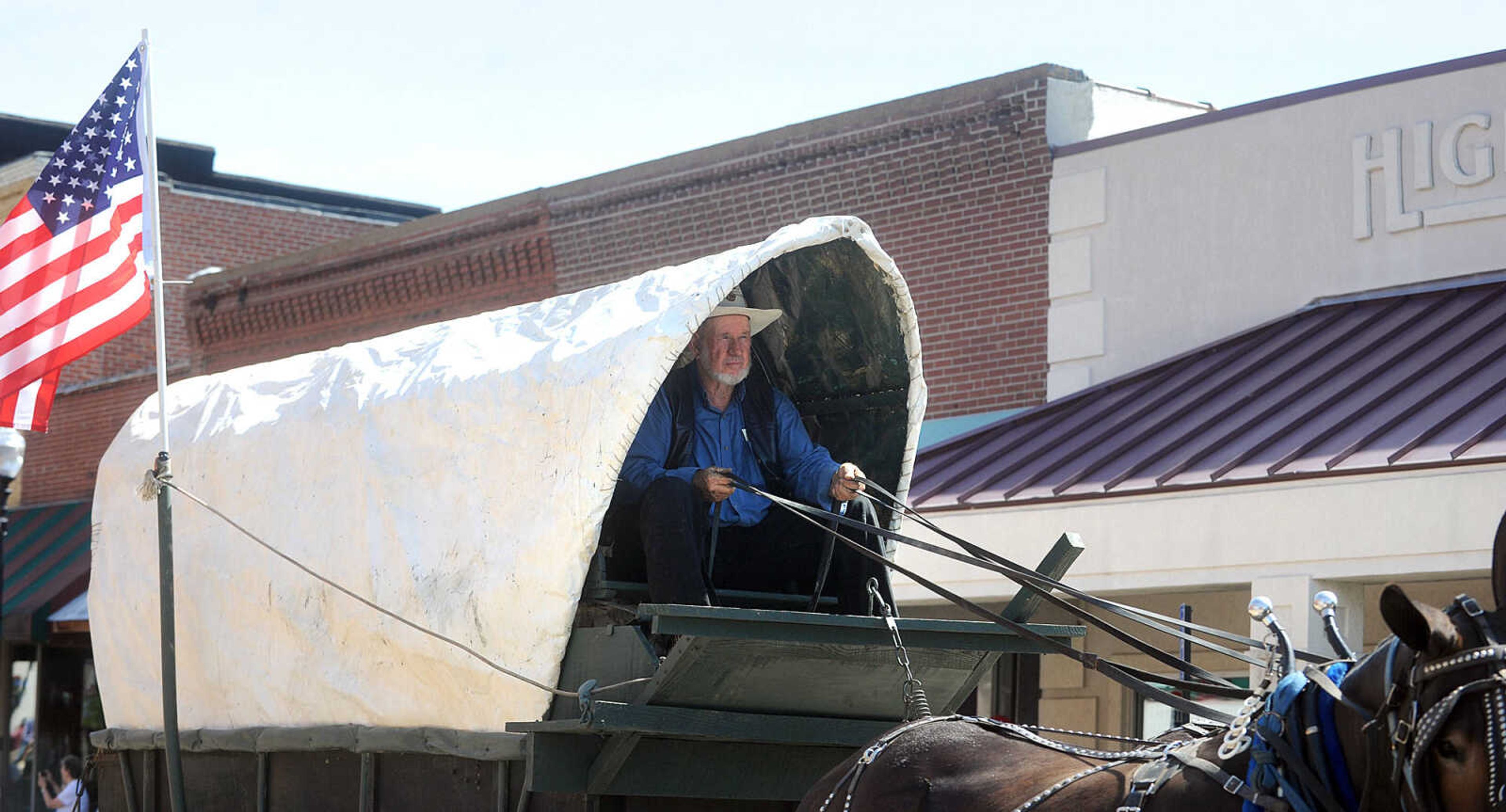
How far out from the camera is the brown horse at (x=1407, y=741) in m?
3.42

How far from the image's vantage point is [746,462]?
727 cm

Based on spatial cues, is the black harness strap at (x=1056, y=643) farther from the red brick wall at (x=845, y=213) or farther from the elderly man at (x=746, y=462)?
the red brick wall at (x=845, y=213)

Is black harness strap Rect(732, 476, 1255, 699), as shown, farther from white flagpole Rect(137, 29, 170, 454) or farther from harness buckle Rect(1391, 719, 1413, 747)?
white flagpole Rect(137, 29, 170, 454)

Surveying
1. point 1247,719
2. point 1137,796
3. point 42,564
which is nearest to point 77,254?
point 1137,796

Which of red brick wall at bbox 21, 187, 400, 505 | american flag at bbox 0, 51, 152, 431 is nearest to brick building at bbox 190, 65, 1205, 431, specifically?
red brick wall at bbox 21, 187, 400, 505

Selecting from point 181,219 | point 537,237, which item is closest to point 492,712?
point 537,237

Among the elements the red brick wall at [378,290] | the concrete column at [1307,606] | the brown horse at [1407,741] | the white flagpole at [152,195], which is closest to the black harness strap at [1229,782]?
the brown horse at [1407,741]

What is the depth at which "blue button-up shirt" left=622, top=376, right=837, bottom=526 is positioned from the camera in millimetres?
6926

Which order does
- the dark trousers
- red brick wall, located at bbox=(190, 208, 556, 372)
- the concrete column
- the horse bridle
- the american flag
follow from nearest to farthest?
the horse bridle < the dark trousers < the american flag < the concrete column < red brick wall, located at bbox=(190, 208, 556, 372)

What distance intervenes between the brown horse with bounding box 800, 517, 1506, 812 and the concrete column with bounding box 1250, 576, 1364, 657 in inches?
231

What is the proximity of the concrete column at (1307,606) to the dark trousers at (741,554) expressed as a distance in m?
3.79

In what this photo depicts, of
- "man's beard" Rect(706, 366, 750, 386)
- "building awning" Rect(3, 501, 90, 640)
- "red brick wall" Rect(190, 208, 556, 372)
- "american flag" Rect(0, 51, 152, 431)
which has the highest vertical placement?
"red brick wall" Rect(190, 208, 556, 372)

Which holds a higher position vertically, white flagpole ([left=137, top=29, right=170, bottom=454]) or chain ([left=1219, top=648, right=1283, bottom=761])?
white flagpole ([left=137, top=29, right=170, bottom=454])

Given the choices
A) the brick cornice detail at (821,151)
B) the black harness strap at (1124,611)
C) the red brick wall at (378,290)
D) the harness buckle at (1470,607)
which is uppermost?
the brick cornice detail at (821,151)
